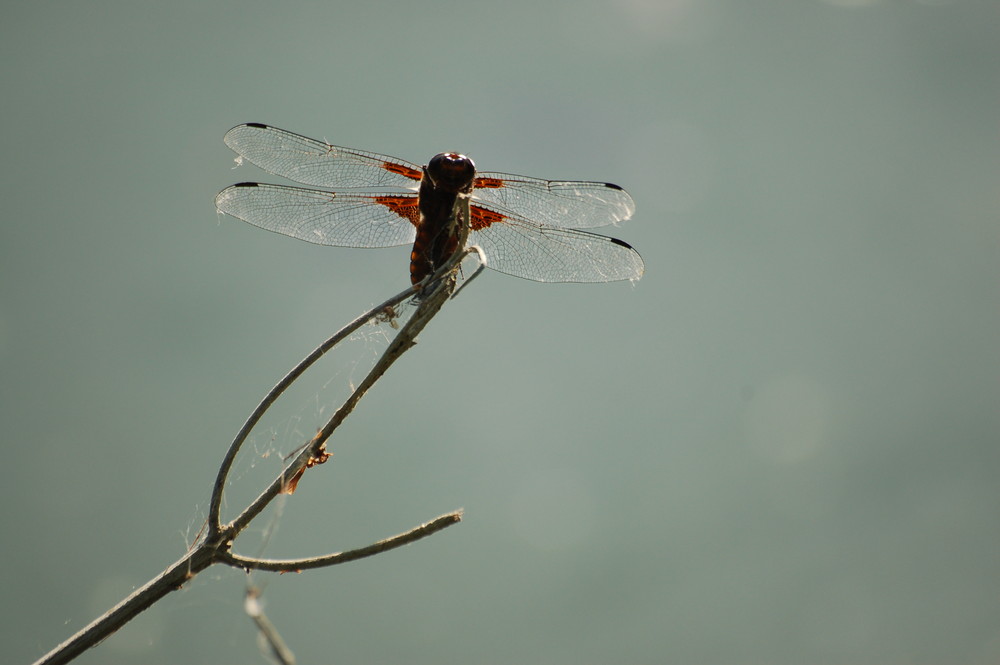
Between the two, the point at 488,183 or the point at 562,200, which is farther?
the point at 562,200

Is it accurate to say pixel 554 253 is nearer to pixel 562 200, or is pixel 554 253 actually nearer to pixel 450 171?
pixel 562 200

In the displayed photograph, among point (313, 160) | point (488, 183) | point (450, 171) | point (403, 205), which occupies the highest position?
point (313, 160)

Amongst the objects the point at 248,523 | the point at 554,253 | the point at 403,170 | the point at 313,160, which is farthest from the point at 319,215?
the point at 248,523

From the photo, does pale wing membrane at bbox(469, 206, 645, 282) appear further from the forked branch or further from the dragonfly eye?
the forked branch

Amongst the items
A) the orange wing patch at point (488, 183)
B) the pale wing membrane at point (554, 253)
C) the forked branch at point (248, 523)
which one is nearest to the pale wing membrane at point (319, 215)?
the orange wing patch at point (488, 183)

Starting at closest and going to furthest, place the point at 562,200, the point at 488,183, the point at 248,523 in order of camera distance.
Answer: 1. the point at 248,523
2. the point at 488,183
3. the point at 562,200

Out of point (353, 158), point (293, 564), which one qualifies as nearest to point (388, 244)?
point (353, 158)
